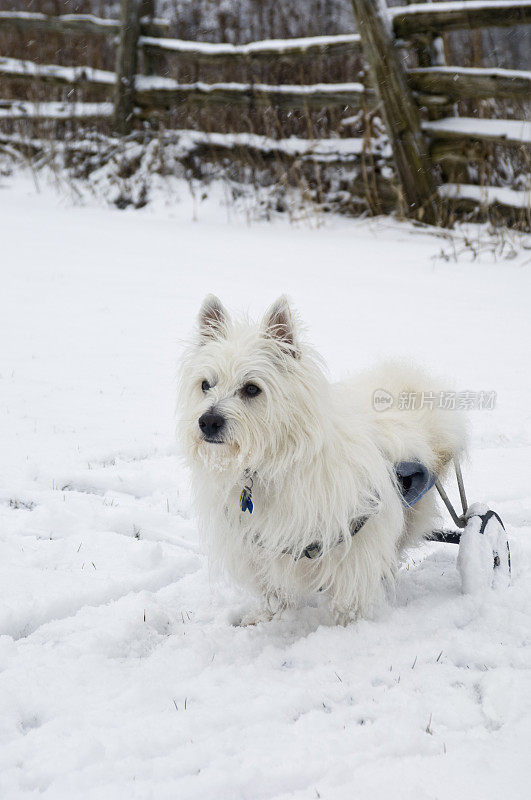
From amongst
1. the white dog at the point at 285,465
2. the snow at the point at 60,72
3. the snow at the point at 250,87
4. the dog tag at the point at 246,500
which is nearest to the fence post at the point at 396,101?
the snow at the point at 250,87

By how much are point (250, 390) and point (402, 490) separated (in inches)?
29.1

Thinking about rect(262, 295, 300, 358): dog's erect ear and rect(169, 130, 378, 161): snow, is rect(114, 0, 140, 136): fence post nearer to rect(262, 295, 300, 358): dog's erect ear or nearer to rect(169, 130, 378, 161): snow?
rect(169, 130, 378, 161): snow

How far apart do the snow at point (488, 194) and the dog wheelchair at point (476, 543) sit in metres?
5.98

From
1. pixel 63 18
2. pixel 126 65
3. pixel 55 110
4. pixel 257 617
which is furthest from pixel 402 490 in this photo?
pixel 63 18

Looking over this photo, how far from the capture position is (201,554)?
10.4 feet

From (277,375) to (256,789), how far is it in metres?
1.27

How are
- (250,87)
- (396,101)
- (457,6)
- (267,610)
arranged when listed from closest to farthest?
(267,610), (457,6), (396,101), (250,87)

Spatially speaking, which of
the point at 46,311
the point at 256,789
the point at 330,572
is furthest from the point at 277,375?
the point at 46,311

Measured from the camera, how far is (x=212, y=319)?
268 centimetres

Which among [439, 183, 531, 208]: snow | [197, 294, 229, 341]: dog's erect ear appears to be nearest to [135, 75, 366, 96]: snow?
[439, 183, 531, 208]: snow

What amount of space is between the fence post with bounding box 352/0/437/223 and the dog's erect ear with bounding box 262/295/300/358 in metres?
6.26

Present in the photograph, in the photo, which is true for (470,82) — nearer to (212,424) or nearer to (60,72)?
(60,72)

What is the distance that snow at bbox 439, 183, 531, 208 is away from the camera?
7901mm

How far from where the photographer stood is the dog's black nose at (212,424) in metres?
2.31
